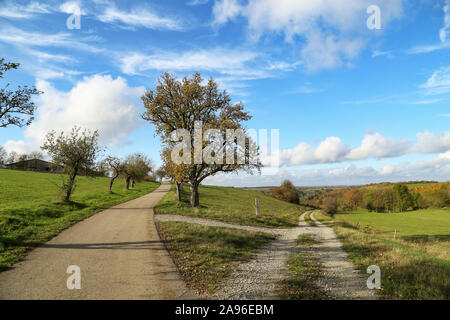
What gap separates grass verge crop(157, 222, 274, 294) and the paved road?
0.49m

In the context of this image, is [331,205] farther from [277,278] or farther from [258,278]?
[258,278]

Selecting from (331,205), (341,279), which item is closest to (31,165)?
(341,279)

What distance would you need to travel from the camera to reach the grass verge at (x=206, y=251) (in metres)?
7.75

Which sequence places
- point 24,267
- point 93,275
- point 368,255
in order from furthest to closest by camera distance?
1. point 368,255
2. point 24,267
3. point 93,275

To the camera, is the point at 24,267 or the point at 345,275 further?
the point at 345,275

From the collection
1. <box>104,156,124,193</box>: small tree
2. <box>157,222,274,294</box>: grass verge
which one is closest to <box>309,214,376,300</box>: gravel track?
<box>157,222,274,294</box>: grass verge

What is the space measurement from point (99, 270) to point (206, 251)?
4.33m

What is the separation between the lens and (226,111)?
23.9 meters

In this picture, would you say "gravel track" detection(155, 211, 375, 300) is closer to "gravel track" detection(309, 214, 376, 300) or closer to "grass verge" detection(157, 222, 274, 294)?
"gravel track" detection(309, 214, 376, 300)
